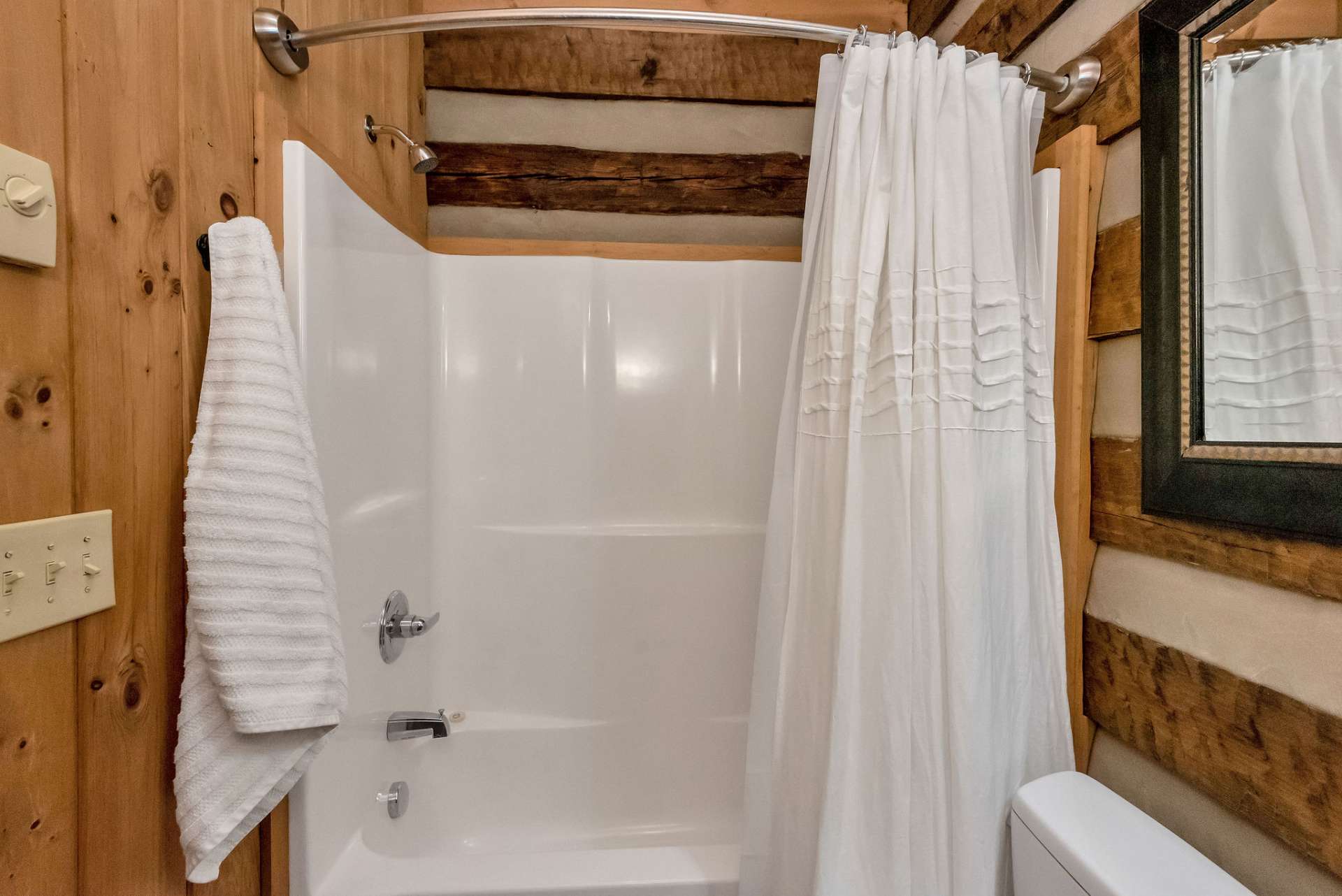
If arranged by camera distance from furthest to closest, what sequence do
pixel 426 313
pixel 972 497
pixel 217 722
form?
pixel 426 313
pixel 972 497
pixel 217 722

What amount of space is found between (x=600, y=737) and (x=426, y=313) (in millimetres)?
1208

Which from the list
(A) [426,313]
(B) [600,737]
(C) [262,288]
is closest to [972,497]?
(C) [262,288]

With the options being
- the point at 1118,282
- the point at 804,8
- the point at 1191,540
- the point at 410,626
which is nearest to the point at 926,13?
the point at 804,8

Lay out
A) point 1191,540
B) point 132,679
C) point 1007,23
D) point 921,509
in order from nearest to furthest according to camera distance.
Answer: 1. point 132,679
2. point 1191,540
3. point 921,509
4. point 1007,23

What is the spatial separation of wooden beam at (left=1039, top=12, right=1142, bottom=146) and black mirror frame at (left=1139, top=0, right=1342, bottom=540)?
0.04 meters

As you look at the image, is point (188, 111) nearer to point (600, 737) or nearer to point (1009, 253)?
point (1009, 253)

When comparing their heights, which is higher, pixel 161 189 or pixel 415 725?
pixel 161 189

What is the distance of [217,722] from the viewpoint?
0.79 m

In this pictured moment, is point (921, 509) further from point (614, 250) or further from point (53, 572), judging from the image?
point (614, 250)

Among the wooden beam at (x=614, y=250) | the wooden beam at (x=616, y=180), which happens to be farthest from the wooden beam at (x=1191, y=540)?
the wooden beam at (x=616, y=180)

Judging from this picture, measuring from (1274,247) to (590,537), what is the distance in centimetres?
143

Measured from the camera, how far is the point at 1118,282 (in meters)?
1.04

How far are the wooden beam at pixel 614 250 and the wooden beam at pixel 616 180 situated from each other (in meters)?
0.12

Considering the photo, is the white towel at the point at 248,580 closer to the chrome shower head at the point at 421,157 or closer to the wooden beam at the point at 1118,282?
the chrome shower head at the point at 421,157
